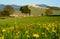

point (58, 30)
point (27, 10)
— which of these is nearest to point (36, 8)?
point (27, 10)

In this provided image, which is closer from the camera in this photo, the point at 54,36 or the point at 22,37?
the point at 22,37

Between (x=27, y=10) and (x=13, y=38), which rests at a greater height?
(x=13, y=38)

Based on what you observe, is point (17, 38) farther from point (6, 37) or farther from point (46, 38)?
point (46, 38)

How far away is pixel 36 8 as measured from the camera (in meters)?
68.4

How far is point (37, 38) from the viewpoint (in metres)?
3.23

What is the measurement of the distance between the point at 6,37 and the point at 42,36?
23.2 inches

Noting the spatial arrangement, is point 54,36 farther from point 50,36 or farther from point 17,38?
point 17,38

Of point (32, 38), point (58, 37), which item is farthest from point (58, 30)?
point (32, 38)

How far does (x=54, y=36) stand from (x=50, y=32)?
0.89 feet

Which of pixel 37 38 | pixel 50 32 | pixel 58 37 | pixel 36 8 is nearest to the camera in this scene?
pixel 37 38

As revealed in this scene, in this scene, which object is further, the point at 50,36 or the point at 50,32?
the point at 50,32

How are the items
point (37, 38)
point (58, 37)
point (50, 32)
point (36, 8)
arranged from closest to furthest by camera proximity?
point (37, 38) < point (58, 37) < point (50, 32) < point (36, 8)

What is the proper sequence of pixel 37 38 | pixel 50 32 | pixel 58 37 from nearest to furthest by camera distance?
pixel 37 38 < pixel 58 37 < pixel 50 32

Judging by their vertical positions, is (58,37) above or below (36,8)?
above
